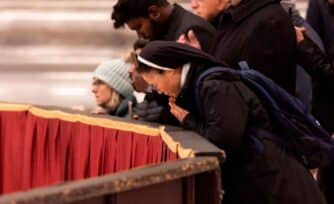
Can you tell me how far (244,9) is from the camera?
335 cm

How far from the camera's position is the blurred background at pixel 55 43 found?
23.3ft

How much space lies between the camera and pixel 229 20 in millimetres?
3387

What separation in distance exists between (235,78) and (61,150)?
85cm

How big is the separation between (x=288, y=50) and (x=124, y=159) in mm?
771

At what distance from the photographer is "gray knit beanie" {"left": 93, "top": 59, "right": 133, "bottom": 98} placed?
4.44m

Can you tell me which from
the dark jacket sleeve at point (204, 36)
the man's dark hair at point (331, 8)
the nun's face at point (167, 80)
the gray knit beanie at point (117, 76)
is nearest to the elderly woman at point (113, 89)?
the gray knit beanie at point (117, 76)

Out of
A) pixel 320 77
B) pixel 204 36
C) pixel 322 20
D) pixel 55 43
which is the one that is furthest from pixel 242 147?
pixel 55 43

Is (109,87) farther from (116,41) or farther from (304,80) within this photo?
(116,41)

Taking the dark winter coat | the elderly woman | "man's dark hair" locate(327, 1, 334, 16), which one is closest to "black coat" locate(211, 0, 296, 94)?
"man's dark hair" locate(327, 1, 334, 16)

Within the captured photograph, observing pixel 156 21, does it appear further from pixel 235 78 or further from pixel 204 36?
pixel 235 78

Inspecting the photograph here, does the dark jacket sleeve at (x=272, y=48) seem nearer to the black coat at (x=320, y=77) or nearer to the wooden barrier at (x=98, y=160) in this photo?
the black coat at (x=320, y=77)

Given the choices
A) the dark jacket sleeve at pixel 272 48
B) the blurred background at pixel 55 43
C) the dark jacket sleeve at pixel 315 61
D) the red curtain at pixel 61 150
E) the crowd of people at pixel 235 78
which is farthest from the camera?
the blurred background at pixel 55 43

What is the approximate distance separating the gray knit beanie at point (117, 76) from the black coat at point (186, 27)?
826mm

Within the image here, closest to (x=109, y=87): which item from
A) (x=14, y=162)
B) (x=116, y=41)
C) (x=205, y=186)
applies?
(x=14, y=162)
